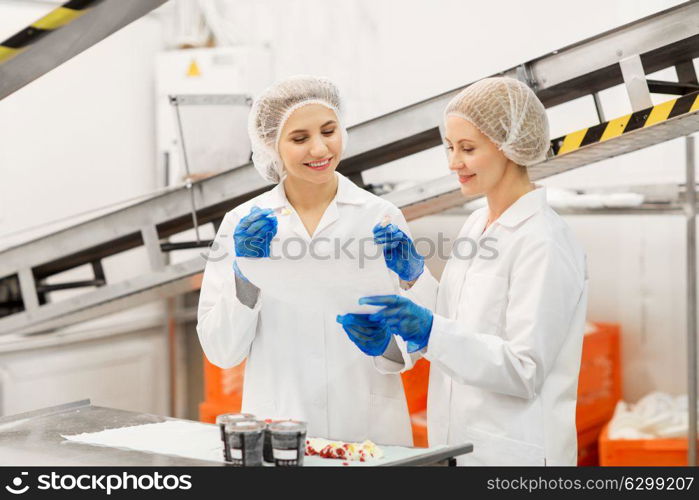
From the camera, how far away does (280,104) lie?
2145 millimetres

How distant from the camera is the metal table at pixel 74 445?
65.4 inches

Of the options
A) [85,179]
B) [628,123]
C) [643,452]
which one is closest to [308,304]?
[628,123]

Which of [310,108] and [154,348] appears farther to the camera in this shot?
[154,348]

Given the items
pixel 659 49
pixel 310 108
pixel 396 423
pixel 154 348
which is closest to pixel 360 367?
pixel 396 423

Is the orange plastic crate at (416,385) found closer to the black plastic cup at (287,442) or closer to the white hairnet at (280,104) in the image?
the white hairnet at (280,104)

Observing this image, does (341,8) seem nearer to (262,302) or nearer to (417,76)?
(417,76)

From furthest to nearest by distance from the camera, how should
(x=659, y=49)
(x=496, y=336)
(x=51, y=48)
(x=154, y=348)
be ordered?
(x=154, y=348) → (x=659, y=49) → (x=496, y=336) → (x=51, y=48)

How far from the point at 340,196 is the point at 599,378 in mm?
2267

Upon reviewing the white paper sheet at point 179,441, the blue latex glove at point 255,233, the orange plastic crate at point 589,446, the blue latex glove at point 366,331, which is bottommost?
the orange plastic crate at point 589,446

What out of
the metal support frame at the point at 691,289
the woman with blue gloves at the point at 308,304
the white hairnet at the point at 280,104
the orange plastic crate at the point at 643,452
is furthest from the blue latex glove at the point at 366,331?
the orange plastic crate at the point at 643,452

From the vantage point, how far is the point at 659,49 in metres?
2.64

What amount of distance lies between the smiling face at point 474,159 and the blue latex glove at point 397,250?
0.65 ft

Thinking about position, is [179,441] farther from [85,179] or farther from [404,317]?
[85,179]
